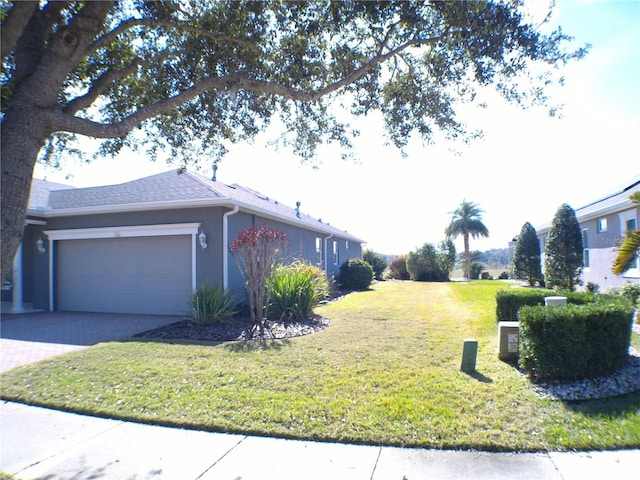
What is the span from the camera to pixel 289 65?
6.80 m

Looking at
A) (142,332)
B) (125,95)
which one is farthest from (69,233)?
(125,95)

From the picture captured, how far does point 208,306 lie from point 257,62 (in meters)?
5.88

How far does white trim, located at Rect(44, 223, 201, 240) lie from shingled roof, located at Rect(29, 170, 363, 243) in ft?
1.82

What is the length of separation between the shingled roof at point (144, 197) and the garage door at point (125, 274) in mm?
1074

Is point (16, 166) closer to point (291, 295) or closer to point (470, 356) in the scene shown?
point (470, 356)

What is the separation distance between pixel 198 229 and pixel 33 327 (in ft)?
15.7

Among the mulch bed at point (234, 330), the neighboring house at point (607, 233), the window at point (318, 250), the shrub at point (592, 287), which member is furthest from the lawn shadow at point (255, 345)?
the shrub at point (592, 287)

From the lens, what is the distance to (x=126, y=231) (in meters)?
12.6

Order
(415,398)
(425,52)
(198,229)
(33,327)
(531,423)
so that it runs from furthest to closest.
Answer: (198,229) → (33,327) → (425,52) → (415,398) → (531,423)

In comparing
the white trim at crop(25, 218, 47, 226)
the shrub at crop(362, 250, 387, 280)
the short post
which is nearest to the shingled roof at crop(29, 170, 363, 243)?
the white trim at crop(25, 218, 47, 226)

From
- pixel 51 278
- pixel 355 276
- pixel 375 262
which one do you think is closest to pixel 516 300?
pixel 355 276

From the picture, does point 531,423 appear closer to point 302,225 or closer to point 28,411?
point 28,411

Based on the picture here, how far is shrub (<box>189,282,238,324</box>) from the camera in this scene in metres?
9.95

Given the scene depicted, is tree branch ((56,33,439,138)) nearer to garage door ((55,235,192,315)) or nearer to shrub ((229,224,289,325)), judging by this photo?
shrub ((229,224,289,325))
